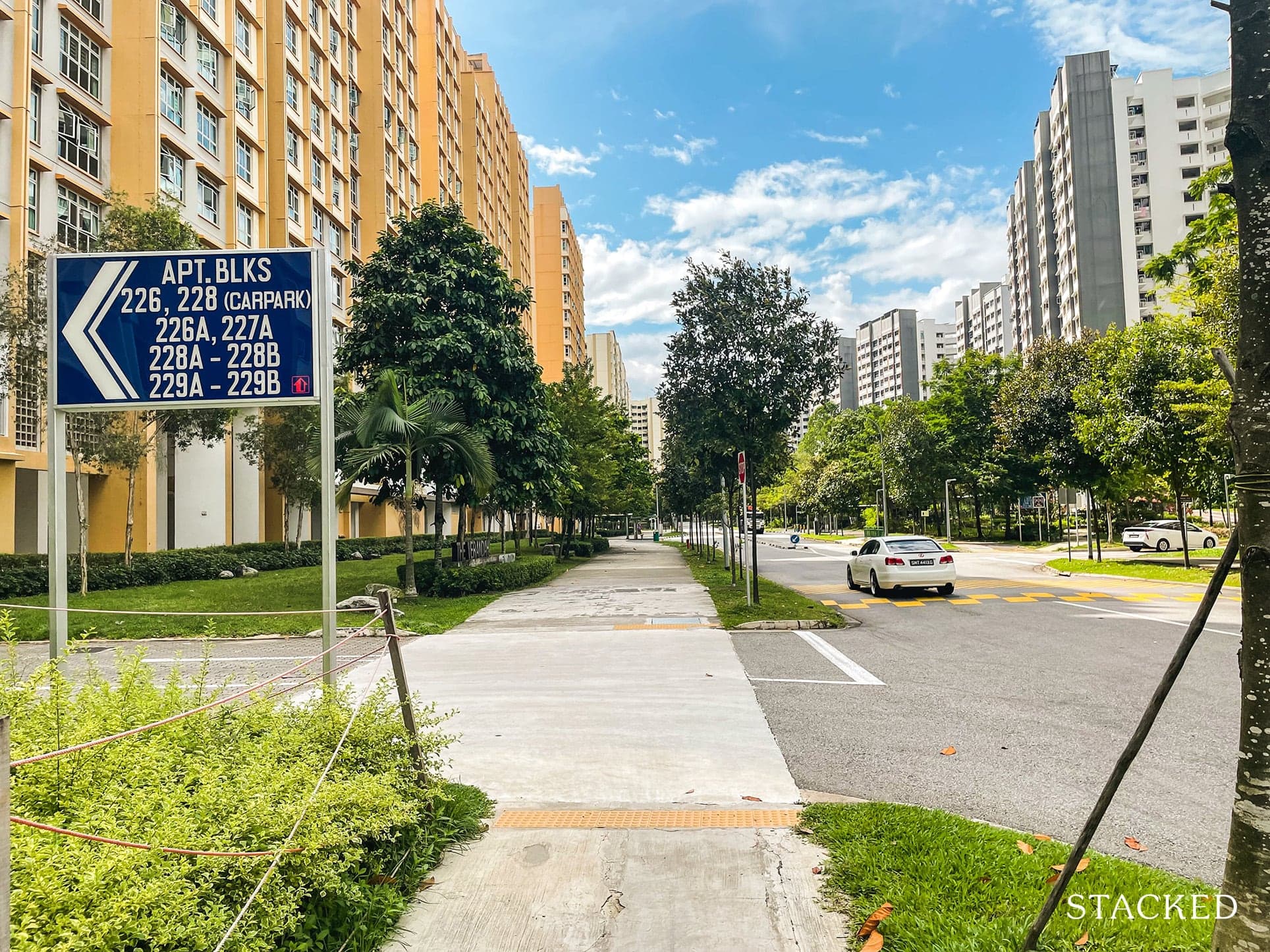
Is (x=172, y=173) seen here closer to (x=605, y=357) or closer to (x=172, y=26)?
(x=172, y=26)

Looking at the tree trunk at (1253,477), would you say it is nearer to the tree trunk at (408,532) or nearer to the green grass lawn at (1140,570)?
the tree trunk at (408,532)

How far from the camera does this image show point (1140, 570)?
23.1 m

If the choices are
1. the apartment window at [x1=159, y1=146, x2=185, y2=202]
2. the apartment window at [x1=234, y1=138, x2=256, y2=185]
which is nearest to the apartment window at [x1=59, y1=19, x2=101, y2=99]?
the apartment window at [x1=159, y1=146, x2=185, y2=202]

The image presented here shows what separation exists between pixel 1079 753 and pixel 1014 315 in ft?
345

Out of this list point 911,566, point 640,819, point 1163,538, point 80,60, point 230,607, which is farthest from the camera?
point 1163,538

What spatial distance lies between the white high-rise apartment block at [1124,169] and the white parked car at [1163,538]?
42.7 metres

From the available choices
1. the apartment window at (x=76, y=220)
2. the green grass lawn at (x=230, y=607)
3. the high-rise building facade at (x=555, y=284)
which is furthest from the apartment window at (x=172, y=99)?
the high-rise building facade at (x=555, y=284)

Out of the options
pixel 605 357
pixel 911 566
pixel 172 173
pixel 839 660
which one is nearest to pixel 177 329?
pixel 839 660

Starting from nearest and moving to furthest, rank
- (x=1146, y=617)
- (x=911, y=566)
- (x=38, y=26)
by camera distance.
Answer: (x=1146, y=617) → (x=911, y=566) → (x=38, y=26)

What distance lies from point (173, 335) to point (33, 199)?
25167 millimetres

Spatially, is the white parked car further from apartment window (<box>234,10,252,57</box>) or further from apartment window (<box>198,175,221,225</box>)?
apartment window (<box>234,10,252,57</box>)

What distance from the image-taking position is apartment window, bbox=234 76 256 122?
3375 centimetres

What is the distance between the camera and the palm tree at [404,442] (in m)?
17.9

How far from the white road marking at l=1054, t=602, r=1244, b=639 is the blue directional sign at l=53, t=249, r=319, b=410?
1302cm
